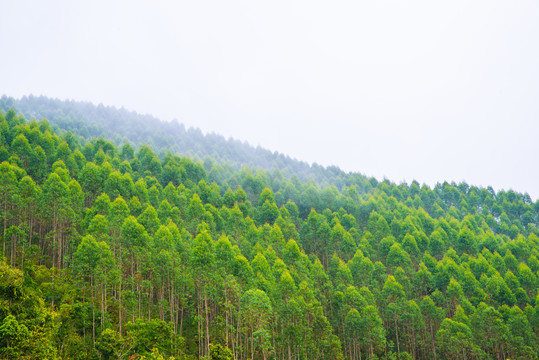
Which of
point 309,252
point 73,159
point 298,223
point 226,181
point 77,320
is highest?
point 226,181

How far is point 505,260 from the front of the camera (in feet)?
274

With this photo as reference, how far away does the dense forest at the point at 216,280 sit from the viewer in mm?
41812

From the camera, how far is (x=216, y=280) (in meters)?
51.2

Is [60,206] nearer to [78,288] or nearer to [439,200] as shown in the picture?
[78,288]

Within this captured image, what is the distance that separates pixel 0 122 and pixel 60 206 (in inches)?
1622

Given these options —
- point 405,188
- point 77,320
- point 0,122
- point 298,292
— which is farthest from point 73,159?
point 405,188

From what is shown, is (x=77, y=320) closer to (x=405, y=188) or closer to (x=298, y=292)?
(x=298, y=292)

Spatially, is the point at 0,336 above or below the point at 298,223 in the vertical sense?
below

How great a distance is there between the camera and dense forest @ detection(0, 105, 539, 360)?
137 ft

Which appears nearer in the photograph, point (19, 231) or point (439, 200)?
point (19, 231)

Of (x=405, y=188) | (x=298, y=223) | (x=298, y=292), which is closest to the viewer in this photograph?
(x=298, y=292)

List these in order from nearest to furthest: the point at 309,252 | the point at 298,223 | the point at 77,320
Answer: the point at 77,320 → the point at 309,252 → the point at 298,223

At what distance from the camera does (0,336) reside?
85.6 ft

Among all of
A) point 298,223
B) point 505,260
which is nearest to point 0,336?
point 298,223
